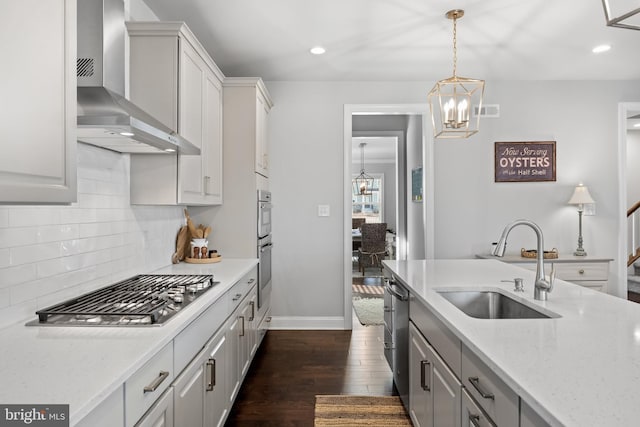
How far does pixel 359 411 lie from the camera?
246 centimetres

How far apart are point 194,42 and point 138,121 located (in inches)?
47.8

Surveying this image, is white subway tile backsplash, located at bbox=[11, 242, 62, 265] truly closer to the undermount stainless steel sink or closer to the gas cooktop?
the gas cooktop

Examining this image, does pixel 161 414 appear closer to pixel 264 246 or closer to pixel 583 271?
pixel 264 246

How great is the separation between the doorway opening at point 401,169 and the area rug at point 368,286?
0.11ft

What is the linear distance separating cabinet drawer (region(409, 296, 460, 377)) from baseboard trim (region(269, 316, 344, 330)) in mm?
2073

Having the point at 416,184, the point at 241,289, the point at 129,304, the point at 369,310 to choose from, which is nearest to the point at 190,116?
the point at 241,289

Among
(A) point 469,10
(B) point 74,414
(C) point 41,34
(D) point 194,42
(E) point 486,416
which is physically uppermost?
(A) point 469,10

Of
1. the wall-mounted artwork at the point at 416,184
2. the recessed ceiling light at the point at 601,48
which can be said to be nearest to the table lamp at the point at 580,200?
the recessed ceiling light at the point at 601,48

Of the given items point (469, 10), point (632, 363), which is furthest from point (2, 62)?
point (469, 10)

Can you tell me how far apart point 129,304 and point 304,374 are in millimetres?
1761

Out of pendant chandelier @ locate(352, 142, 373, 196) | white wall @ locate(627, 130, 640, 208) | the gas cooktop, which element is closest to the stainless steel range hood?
the gas cooktop

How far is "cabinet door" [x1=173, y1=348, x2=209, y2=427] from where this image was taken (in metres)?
1.47

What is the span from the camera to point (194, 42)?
251cm

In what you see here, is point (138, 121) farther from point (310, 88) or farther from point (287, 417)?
point (310, 88)
